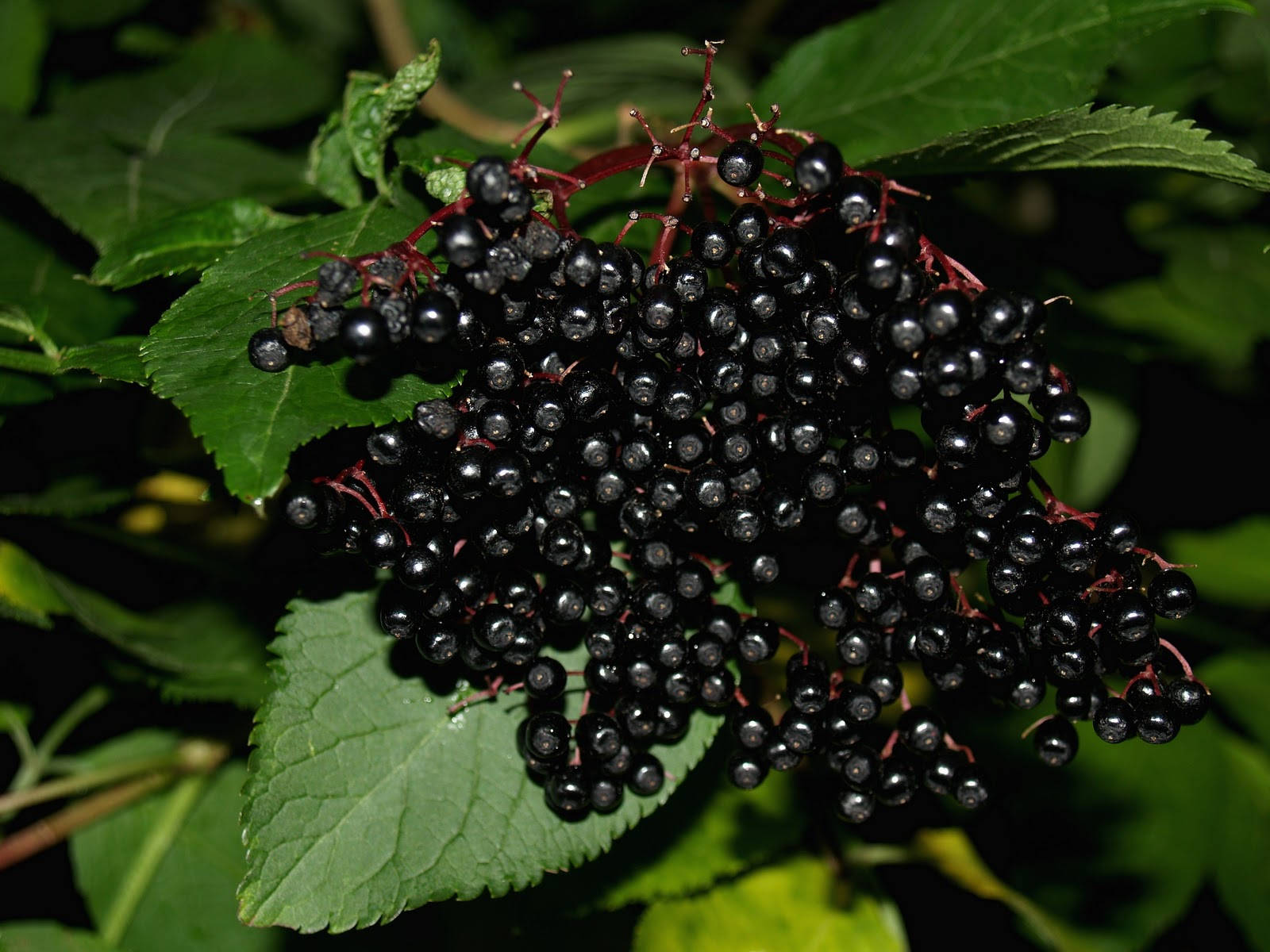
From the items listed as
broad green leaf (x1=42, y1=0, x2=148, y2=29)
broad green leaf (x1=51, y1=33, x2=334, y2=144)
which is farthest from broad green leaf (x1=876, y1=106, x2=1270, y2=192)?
broad green leaf (x1=42, y1=0, x2=148, y2=29)

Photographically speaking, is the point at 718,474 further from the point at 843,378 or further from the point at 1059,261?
the point at 1059,261

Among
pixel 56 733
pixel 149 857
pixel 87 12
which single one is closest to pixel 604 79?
pixel 87 12

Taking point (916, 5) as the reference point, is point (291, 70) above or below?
below

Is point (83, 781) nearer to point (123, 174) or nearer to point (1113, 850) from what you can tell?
point (123, 174)

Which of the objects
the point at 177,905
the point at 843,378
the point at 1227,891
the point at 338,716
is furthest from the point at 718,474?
the point at 1227,891

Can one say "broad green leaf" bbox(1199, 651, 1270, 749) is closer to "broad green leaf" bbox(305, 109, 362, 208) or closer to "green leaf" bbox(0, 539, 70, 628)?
"broad green leaf" bbox(305, 109, 362, 208)

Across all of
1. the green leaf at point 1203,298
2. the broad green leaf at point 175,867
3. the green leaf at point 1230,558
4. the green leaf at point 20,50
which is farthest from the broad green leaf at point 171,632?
the green leaf at point 1230,558
